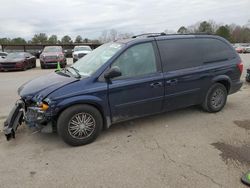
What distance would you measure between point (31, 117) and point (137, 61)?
2.10 meters

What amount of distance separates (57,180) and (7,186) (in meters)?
0.61

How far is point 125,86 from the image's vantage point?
4.25 metres

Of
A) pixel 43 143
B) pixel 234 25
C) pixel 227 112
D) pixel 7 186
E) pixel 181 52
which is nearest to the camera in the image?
pixel 7 186

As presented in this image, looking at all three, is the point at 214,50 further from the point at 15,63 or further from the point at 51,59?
the point at 15,63

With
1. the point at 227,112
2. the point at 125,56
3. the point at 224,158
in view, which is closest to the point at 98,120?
the point at 125,56

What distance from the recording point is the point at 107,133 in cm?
458

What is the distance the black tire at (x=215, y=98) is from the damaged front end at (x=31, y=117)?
341cm

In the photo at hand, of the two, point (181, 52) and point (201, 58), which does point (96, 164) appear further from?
point (201, 58)

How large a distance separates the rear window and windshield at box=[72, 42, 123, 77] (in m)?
0.94

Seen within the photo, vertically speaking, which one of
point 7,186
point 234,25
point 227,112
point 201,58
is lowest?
point 7,186

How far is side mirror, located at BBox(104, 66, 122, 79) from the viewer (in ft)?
13.2

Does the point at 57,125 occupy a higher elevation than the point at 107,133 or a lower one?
higher

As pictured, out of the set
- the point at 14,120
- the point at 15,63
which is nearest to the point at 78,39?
the point at 15,63

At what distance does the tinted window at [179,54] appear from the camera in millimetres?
4688
